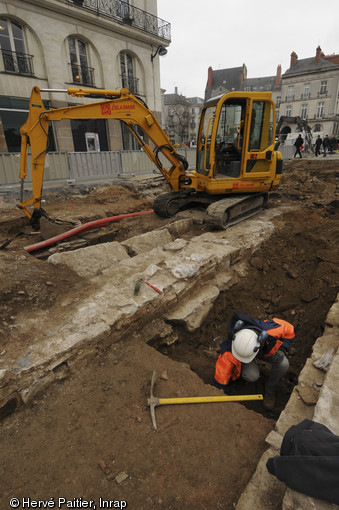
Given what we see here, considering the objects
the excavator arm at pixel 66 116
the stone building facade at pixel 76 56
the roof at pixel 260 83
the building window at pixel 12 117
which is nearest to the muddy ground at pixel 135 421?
the excavator arm at pixel 66 116

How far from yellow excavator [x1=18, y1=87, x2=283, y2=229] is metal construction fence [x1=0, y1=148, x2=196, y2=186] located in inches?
169

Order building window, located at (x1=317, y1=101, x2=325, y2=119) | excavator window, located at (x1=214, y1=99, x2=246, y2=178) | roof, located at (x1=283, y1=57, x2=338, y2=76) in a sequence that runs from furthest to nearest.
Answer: building window, located at (x1=317, y1=101, x2=325, y2=119), roof, located at (x1=283, y1=57, x2=338, y2=76), excavator window, located at (x1=214, y1=99, x2=246, y2=178)

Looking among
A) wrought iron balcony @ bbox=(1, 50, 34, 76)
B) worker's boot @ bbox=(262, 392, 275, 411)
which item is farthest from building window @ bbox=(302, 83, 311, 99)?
worker's boot @ bbox=(262, 392, 275, 411)

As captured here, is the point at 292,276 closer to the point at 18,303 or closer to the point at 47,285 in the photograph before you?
the point at 47,285

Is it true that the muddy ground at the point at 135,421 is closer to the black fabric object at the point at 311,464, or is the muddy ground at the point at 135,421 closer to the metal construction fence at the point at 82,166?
the black fabric object at the point at 311,464

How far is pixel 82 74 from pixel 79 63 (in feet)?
1.54

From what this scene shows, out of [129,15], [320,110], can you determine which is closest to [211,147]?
[129,15]

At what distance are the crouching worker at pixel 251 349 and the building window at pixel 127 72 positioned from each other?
646 inches

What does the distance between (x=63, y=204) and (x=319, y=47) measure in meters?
51.9

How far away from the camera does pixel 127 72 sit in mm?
15859

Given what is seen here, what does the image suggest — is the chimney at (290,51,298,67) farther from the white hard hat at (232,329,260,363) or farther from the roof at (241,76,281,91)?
the white hard hat at (232,329,260,363)

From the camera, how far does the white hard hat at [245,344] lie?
3.12m

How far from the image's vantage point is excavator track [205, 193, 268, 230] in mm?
6469

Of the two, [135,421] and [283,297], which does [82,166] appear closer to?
[283,297]
